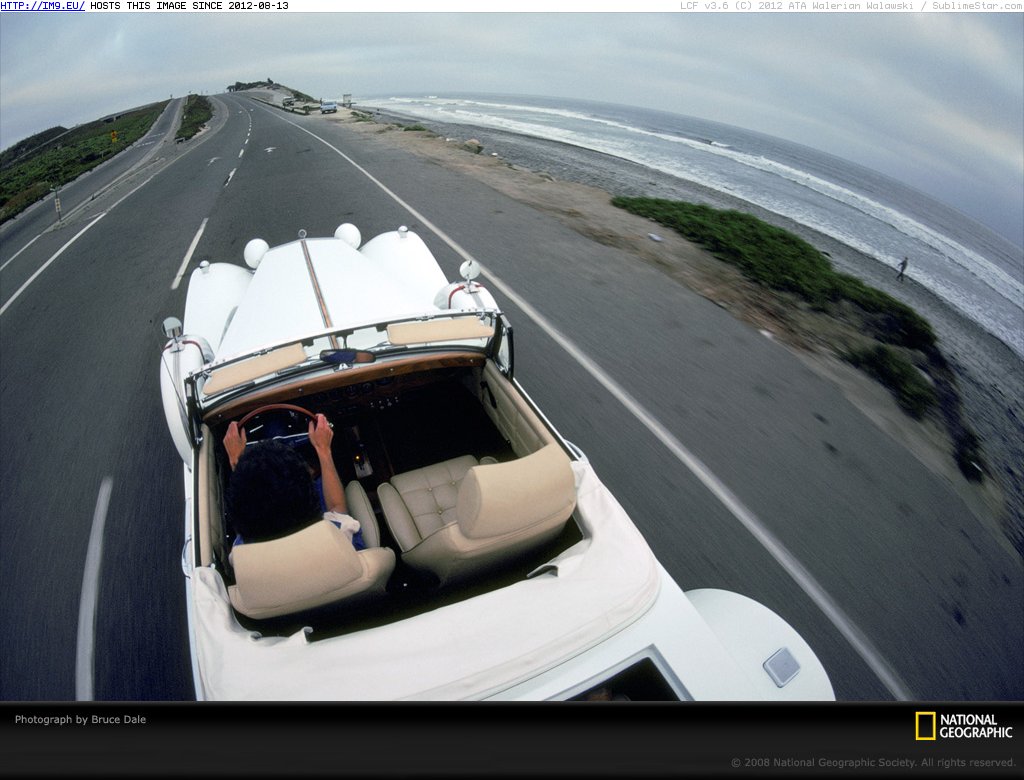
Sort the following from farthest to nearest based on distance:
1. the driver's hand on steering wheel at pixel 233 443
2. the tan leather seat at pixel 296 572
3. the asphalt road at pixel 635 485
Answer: the asphalt road at pixel 635 485, the driver's hand on steering wheel at pixel 233 443, the tan leather seat at pixel 296 572

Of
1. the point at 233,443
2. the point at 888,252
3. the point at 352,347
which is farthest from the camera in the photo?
the point at 888,252

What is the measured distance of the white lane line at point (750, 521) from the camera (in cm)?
275

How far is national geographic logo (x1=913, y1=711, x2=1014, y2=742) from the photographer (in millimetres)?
1176

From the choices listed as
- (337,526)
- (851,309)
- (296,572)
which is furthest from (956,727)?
(851,309)

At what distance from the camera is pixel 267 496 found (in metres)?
1.88

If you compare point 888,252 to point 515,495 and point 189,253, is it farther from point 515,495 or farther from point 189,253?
point 189,253

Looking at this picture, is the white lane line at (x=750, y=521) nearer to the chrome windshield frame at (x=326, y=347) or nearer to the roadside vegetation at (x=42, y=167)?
the chrome windshield frame at (x=326, y=347)

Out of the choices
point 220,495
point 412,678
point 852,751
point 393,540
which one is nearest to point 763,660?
point 852,751

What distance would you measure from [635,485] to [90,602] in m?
3.84

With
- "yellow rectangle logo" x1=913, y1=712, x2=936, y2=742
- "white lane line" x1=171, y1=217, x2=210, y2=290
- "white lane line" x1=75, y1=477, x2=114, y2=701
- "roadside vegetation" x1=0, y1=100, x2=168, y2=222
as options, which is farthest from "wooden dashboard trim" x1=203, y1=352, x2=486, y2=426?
"roadside vegetation" x1=0, y1=100, x2=168, y2=222

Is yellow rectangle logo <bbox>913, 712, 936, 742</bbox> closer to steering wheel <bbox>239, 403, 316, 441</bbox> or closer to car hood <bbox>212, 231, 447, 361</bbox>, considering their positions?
car hood <bbox>212, 231, 447, 361</bbox>

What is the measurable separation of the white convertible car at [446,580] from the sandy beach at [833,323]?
3.78 m

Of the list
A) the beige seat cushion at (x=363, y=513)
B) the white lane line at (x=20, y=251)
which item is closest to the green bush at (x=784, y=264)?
the beige seat cushion at (x=363, y=513)

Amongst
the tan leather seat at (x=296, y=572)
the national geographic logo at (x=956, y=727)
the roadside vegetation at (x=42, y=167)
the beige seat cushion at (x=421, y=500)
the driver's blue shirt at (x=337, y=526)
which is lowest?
the beige seat cushion at (x=421, y=500)
